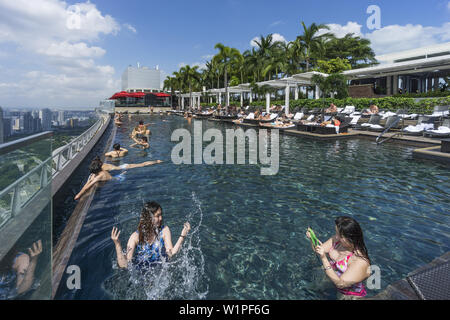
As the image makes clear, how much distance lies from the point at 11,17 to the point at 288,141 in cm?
1128

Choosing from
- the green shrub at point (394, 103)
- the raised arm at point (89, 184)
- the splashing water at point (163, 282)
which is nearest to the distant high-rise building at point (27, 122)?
the raised arm at point (89, 184)

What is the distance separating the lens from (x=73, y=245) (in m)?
A: 3.83

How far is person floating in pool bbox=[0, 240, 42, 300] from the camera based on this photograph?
2678 millimetres

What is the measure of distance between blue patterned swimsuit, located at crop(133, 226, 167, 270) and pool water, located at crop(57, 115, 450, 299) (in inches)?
4.5

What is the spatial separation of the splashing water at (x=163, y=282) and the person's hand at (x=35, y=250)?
37.2 inches

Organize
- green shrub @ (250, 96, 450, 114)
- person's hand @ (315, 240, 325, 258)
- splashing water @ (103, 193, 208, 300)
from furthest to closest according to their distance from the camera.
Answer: green shrub @ (250, 96, 450, 114)
splashing water @ (103, 193, 208, 300)
person's hand @ (315, 240, 325, 258)

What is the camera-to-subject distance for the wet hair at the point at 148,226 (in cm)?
319

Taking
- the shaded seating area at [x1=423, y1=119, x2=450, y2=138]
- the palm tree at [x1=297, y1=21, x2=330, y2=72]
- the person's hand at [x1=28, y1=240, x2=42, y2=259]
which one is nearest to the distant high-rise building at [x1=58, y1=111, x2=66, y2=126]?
the person's hand at [x1=28, y1=240, x2=42, y2=259]

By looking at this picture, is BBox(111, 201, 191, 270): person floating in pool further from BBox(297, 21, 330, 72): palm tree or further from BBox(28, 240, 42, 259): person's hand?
BBox(297, 21, 330, 72): palm tree

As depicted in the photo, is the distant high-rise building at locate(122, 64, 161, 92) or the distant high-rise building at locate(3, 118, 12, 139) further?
the distant high-rise building at locate(122, 64, 161, 92)

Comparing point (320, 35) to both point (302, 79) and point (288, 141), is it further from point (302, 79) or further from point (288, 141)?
point (288, 141)

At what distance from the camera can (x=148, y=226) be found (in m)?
3.24

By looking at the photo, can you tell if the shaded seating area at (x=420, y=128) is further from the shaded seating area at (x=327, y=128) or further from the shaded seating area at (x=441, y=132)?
the shaded seating area at (x=327, y=128)
